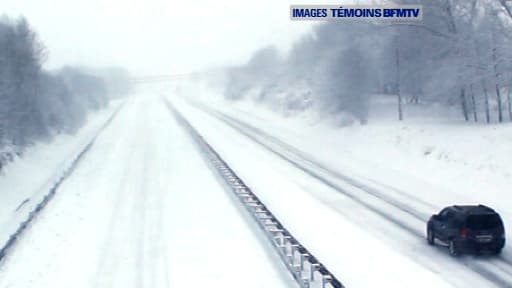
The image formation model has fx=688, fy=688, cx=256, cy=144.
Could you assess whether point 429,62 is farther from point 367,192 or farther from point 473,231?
point 473,231

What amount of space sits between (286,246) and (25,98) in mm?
46884

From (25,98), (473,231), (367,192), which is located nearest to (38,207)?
(367,192)

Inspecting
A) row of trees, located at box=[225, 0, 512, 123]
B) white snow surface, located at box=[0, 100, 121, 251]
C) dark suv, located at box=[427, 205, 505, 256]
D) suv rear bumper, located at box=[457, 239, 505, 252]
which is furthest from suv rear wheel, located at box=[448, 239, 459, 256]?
row of trees, located at box=[225, 0, 512, 123]

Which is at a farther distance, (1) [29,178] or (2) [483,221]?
(1) [29,178]

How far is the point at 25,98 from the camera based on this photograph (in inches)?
2453

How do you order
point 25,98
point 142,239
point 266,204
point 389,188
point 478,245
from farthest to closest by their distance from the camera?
point 25,98 < point 389,188 < point 266,204 < point 142,239 < point 478,245

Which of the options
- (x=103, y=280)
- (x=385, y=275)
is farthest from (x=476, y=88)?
(x=103, y=280)

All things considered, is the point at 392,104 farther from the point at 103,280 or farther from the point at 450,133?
the point at 103,280

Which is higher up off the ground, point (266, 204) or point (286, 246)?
point (286, 246)

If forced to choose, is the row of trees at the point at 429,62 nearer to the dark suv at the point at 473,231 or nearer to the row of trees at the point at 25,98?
the dark suv at the point at 473,231

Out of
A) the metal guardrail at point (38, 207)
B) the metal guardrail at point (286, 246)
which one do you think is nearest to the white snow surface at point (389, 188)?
the metal guardrail at point (286, 246)

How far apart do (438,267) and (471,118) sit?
3375 cm

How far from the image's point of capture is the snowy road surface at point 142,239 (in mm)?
19281

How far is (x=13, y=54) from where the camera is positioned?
208 feet
